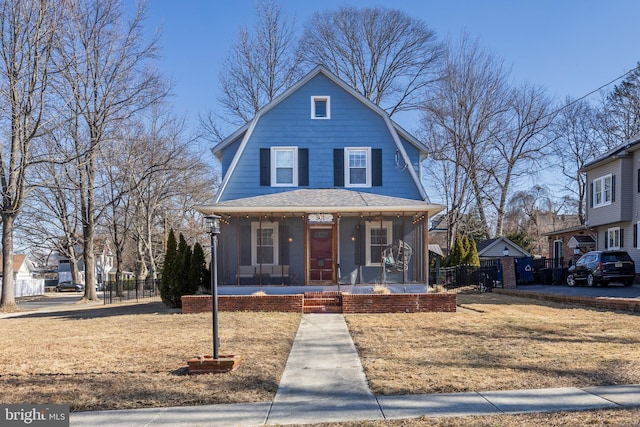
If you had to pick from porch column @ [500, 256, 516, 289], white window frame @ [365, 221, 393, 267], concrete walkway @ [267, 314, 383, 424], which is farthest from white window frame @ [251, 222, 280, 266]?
porch column @ [500, 256, 516, 289]

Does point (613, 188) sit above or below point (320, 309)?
above

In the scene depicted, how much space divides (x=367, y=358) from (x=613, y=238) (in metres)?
22.6

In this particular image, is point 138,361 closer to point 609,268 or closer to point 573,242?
point 609,268

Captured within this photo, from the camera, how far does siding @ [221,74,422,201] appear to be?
58.1 ft

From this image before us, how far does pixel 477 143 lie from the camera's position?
30.2 m

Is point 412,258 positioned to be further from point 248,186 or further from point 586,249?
point 586,249

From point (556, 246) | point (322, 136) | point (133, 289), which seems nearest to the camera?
point (322, 136)

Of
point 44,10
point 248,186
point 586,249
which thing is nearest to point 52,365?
point 248,186

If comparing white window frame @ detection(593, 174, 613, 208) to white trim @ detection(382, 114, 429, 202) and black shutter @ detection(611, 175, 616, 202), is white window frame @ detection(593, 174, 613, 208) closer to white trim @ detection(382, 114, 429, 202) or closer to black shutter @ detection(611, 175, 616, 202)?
black shutter @ detection(611, 175, 616, 202)

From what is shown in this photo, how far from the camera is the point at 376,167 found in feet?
58.6

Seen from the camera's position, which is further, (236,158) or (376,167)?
(376,167)

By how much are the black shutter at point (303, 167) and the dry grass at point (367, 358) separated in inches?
245

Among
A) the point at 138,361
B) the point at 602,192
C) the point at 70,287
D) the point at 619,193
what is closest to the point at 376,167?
the point at 138,361

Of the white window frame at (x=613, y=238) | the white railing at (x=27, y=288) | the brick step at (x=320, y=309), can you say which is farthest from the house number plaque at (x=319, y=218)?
the white railing at (x=27, y=288)
